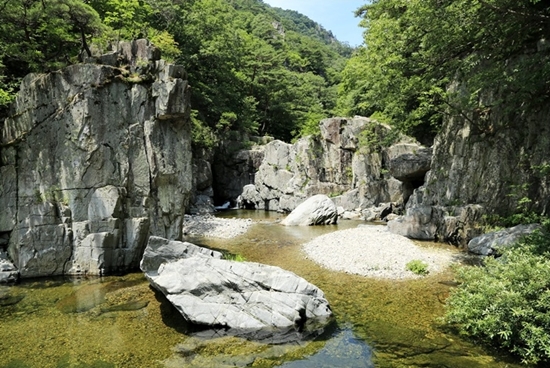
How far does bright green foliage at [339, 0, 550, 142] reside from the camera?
1513 centimetres

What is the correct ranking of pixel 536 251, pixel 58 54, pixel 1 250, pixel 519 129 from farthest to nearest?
pixel 58 54
pixel 519 129
pixel 1 250
pixel 536 251

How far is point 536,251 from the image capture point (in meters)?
10.1

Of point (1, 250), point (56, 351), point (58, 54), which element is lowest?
point (56, 351)

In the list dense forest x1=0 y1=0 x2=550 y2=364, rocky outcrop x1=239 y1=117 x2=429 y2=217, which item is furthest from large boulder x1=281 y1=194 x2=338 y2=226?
dense forest x1=0 y1=0 x2=550 y2=364

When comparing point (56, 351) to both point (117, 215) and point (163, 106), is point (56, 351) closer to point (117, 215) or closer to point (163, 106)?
point (117, 215)

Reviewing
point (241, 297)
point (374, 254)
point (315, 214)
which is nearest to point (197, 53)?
point (315, 214)

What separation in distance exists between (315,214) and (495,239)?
14231 mm

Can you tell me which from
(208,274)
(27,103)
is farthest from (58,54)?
(208,274)

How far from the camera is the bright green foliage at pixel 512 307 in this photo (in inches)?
302

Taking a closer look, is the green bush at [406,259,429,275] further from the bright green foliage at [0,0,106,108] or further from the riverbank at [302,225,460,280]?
the bright green foliage at [0,0,106,108]

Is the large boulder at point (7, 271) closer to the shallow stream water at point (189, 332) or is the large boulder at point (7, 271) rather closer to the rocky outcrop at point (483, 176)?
the shallow stream water at point (189, 332)

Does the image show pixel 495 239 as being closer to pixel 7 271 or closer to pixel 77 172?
pixel 77 172

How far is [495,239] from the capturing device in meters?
17.3

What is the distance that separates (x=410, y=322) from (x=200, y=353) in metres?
5.92
